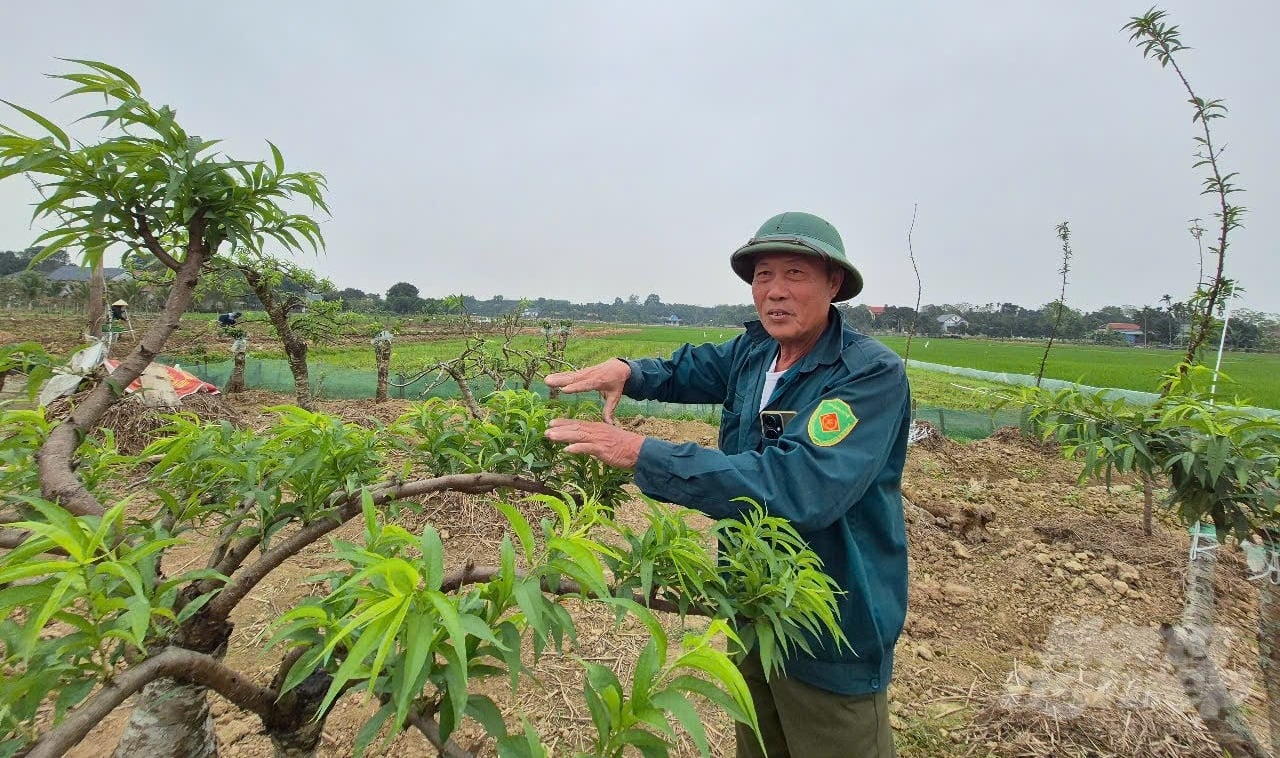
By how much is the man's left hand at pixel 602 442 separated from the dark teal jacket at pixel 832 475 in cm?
4

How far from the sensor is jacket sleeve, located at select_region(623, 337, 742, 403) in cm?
252

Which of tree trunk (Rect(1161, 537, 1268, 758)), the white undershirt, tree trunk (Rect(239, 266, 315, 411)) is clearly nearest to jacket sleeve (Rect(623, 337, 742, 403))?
the white undershirt

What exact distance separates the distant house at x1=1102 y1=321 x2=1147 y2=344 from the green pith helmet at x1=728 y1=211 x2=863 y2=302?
71.1 metres

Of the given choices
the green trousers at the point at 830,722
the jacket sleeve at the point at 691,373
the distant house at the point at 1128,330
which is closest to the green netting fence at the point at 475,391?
the jacket sleeve at the point at 691,373

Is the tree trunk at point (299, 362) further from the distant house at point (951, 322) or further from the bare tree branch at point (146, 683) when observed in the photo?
the distant house at point (951, 322)

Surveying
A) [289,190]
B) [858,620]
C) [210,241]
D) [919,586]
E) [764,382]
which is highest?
[289,190]

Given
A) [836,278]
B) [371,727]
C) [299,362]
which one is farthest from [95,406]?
[299,362]

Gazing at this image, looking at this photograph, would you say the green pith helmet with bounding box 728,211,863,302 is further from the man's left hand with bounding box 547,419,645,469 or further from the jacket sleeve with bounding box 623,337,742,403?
the man's left hand with bounding box 547,419,645,469

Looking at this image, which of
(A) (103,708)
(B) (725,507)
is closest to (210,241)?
(A) (103,708)

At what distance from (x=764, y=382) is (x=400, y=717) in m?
1.83

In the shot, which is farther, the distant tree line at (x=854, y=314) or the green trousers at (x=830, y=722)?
the distant tree line at (x=854, y=314)

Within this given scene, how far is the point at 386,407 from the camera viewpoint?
10.6 m

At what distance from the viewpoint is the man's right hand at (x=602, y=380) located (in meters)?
2.06

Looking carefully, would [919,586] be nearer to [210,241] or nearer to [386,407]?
[210,241]
